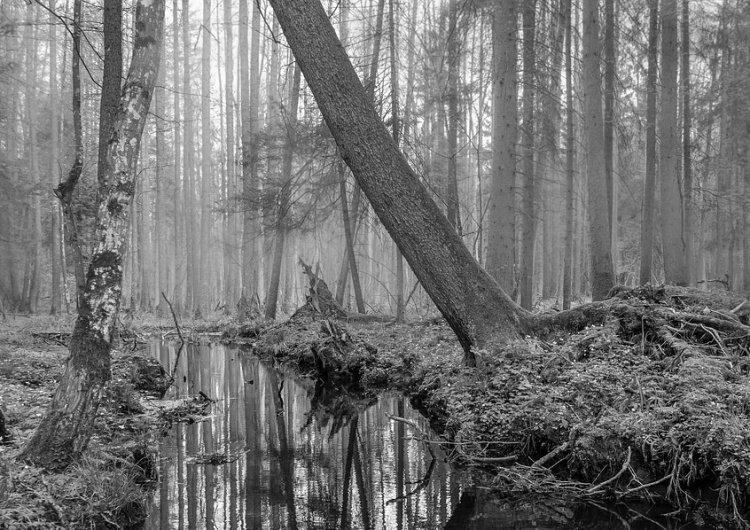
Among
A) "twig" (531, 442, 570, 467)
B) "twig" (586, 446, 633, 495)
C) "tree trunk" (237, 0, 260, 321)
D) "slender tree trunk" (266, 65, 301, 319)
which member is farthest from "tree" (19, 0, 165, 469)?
"tree trunk" (237, 0, 260, 321)

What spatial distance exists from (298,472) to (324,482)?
41cm

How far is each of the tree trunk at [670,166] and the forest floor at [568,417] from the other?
163 inches

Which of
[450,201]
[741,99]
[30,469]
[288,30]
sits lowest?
[30,469]

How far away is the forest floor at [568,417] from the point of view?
14.8 feet

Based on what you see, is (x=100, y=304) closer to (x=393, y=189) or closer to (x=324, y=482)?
(x=324, y=482)

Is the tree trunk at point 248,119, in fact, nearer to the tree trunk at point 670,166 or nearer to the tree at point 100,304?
the tree trunk at point 670,166

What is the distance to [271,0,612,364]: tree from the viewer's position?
692 cm

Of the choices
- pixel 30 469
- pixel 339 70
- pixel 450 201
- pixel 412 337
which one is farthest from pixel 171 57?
pixel 30 469

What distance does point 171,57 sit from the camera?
30250 mm

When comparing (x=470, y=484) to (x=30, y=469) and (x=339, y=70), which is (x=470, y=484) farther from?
(x=339, y=70)

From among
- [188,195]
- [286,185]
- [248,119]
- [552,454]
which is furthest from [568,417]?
[188,195]

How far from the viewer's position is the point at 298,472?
5.98m

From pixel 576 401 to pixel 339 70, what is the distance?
459cm

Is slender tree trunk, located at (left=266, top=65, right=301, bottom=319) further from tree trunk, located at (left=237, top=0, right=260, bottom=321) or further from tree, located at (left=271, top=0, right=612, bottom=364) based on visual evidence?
tree, located at (left=271, top=0, right=612, bottom=364)
